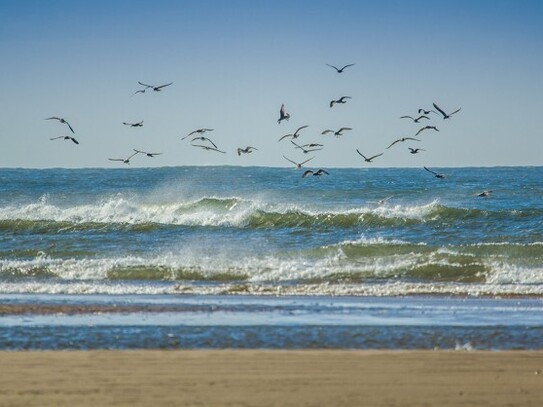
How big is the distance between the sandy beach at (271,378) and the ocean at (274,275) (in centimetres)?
109

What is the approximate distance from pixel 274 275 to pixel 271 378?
39.5ft

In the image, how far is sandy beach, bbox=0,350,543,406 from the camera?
9219 mm

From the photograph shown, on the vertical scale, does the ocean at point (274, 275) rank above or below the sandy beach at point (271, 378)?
below

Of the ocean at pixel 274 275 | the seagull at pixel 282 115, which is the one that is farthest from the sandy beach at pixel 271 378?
the seagull at pixel 282 115

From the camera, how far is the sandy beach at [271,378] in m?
9.22

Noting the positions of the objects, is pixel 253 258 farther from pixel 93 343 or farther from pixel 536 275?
pixel 93 343

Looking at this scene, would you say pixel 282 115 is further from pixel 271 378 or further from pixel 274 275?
pixel 271 378

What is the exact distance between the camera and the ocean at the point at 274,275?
13.3 m

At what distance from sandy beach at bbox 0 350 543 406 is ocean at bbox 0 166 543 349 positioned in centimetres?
109

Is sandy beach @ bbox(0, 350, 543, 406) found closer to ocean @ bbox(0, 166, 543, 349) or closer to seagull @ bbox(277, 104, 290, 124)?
ocean @ bbox(0, 166, 543, 349)

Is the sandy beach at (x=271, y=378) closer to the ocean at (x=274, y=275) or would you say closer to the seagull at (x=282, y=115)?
the ocean at (x=274, y=275)

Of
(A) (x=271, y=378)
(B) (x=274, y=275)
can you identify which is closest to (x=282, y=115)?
(B) (x=274, y=275)

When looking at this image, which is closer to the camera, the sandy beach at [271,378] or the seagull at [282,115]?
the sandy beach at [271,378]

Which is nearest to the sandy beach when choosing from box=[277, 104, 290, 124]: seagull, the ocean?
the ocean
